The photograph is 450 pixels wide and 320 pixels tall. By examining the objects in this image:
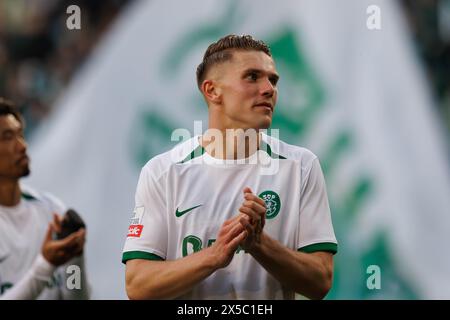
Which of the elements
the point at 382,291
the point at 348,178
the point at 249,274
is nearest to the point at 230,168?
the point at 249,274

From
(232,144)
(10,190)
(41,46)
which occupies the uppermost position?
(41,46)

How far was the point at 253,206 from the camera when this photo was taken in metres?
2.79

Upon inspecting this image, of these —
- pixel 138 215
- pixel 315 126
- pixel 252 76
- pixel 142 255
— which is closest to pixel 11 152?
pixel 138 215

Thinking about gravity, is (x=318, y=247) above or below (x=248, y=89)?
below

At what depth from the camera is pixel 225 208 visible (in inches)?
127

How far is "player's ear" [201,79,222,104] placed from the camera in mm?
3260

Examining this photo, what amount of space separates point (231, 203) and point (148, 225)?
363 mm

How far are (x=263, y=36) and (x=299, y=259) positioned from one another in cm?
132

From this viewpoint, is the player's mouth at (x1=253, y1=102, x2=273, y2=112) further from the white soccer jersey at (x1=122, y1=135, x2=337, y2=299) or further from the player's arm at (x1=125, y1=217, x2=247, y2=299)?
the player's arm at (x1=125, y1=217, x2=247, y2=299)

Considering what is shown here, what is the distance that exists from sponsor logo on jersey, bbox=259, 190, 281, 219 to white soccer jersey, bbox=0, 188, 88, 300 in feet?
3.62

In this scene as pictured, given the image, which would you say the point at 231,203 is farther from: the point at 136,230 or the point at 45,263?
the point at 45,263

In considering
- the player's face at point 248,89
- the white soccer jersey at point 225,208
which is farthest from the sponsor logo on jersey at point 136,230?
the player's face at point 248,89

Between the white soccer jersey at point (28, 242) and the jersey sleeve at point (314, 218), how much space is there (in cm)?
122

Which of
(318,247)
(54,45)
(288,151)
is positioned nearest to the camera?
(318,247)
